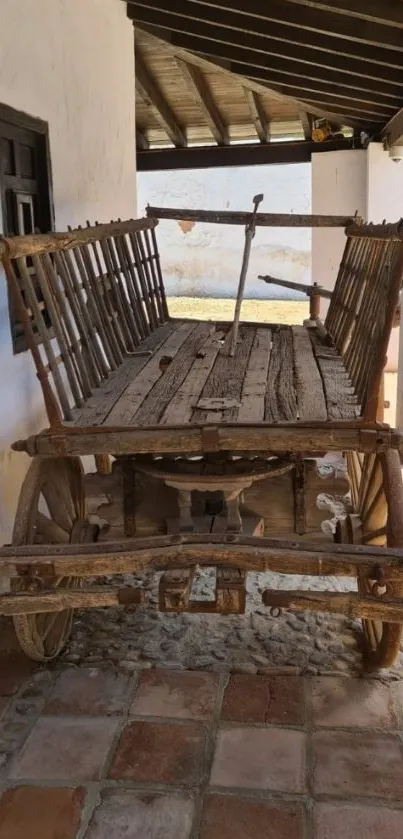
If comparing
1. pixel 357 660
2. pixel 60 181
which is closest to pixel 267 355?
pixel 357 660

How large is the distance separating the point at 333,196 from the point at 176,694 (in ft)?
23.9

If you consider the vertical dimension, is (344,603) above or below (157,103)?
below

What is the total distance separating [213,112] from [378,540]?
718cm

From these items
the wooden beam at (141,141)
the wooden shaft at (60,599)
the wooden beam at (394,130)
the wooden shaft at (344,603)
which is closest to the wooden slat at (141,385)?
the wooden shaft at (60,599)

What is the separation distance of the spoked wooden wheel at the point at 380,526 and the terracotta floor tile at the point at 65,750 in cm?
99

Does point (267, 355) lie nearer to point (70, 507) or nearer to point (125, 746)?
point (70, 507)

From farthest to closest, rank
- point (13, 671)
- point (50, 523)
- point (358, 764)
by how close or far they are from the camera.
Result: point (50, 523) < point (13, 671) < point (358, 764)

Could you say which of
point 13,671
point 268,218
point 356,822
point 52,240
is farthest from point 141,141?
point 356,822

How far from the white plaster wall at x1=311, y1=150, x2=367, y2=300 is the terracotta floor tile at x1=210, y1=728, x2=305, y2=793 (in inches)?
280

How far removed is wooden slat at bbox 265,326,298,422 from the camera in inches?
103

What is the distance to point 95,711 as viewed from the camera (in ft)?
8.88

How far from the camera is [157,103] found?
8.56 meters

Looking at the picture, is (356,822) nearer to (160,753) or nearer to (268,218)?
(160,753)

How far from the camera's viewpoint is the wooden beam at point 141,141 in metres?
9.71
